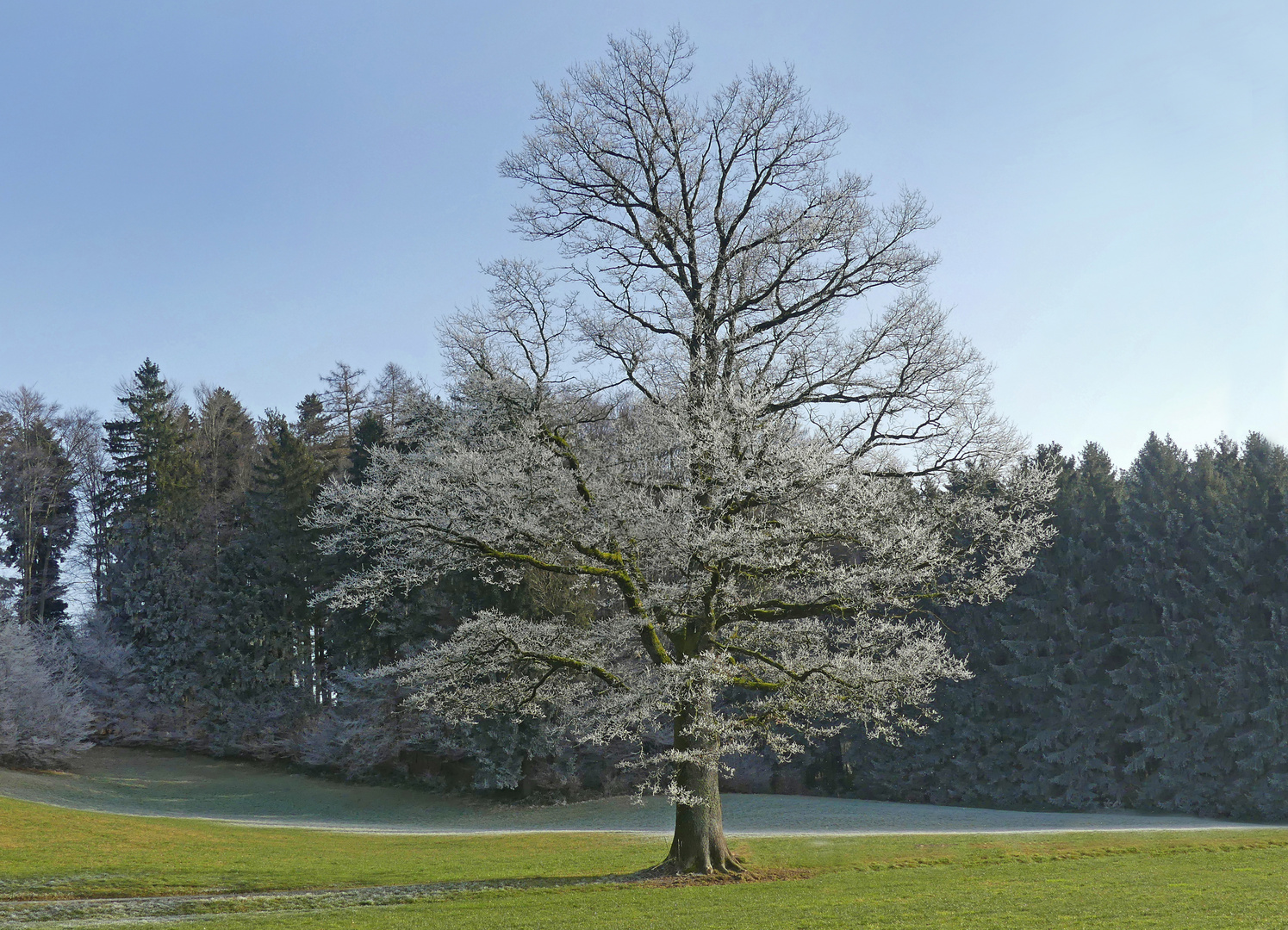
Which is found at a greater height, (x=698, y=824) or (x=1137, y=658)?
(x=1137, y=658)

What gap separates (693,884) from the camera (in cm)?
1144

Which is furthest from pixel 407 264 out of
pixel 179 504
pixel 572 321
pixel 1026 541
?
pixel 179 504

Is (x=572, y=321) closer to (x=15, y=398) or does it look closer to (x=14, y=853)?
(x=14, y=853)

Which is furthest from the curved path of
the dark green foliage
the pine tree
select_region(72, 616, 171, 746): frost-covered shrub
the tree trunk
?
the tree trunk

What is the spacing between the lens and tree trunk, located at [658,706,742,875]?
11789mm

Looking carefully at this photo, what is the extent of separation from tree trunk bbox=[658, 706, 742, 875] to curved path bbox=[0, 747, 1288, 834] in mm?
8248

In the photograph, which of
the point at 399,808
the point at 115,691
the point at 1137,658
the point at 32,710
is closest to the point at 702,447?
the point at 1137,658

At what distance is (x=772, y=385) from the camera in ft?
40.6

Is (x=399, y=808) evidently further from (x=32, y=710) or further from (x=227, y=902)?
(x=227, y=902)

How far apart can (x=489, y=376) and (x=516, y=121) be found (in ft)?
13.5

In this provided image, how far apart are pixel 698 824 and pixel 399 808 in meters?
19.2

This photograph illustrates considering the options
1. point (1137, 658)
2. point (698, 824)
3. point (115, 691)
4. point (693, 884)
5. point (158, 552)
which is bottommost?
point (693, 884)

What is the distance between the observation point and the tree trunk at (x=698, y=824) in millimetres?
11789

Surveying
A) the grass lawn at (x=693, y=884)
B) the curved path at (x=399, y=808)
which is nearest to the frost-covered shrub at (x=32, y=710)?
the curved path at (x=399, y=808)
